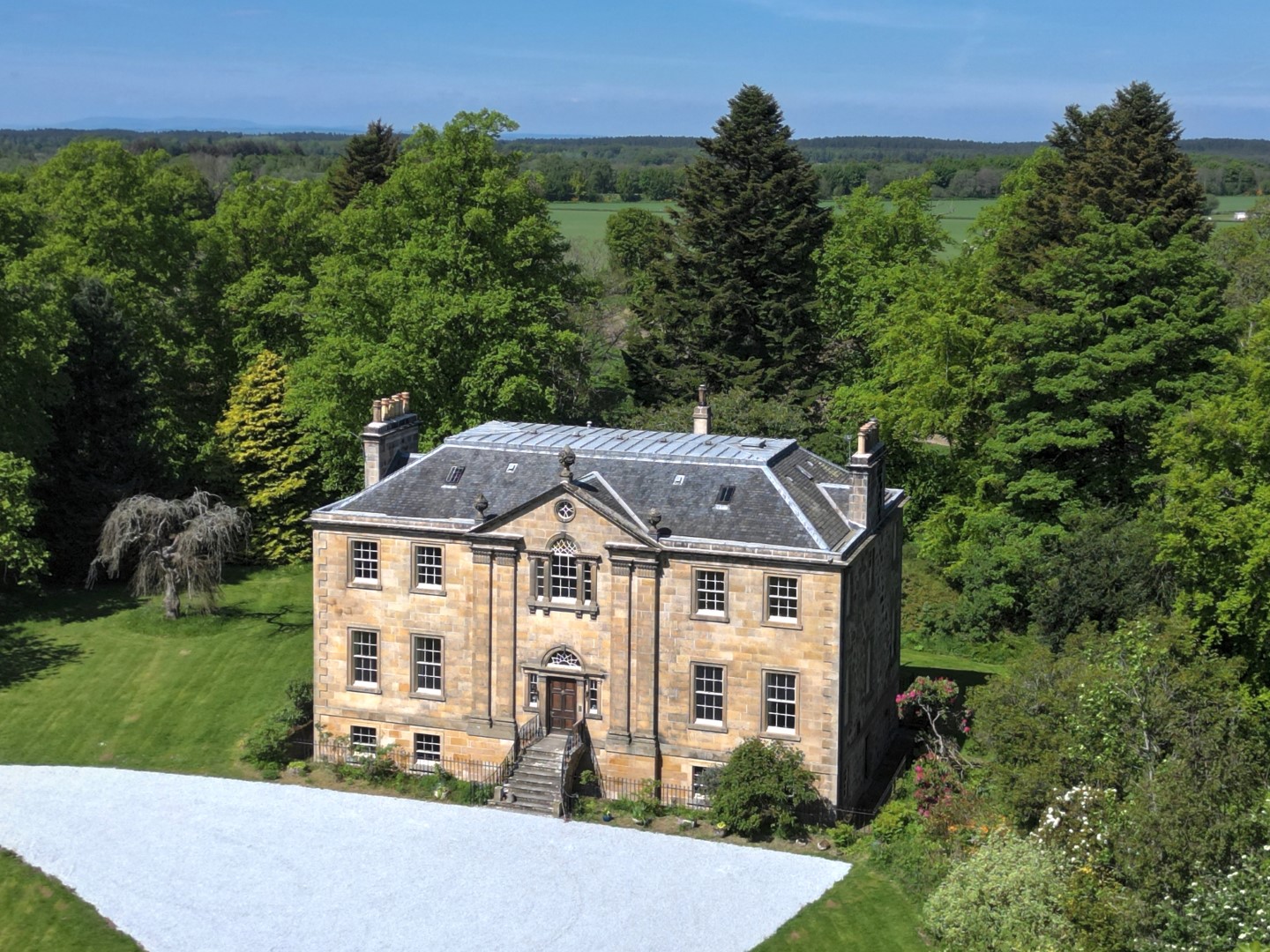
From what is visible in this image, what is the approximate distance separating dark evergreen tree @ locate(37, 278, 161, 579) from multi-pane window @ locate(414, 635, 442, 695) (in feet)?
83.1

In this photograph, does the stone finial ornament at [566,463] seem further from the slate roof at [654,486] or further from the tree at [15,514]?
the tree at [15,514]

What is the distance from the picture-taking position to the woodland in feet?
121

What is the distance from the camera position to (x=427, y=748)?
47125 mm

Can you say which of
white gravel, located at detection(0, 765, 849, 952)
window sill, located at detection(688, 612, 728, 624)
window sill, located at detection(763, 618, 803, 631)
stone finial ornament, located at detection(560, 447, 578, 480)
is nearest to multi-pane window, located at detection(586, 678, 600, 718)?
white gravel, located at detection(0, 765, 849, 952)

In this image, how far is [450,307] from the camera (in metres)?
63.1

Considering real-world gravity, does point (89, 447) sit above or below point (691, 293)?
below

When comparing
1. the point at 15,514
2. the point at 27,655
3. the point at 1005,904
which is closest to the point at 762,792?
the point at 1005,904

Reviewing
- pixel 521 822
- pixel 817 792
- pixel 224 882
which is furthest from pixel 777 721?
pixel 224 882

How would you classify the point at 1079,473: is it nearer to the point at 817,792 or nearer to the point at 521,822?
the point at 817,792

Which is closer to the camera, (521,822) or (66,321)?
(521,822)

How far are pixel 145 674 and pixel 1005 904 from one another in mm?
32889

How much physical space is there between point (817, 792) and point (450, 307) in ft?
92.6

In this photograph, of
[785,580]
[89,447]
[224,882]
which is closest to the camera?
[224,882]

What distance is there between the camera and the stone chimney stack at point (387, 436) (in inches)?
1925
